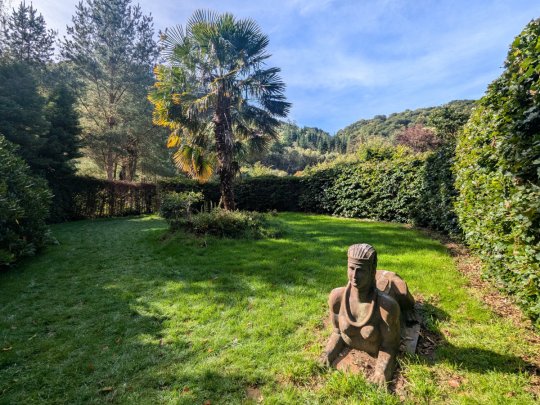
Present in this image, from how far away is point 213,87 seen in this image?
9.35 meters

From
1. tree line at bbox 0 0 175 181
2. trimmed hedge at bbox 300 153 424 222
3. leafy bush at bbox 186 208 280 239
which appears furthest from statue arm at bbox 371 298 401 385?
tree line at bbox 0 0 175 181

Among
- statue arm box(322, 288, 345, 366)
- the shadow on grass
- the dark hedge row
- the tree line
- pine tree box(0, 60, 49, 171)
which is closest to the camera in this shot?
the shadow on grass

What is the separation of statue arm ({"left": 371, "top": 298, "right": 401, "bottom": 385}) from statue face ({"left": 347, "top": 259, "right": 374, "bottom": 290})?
256 mm

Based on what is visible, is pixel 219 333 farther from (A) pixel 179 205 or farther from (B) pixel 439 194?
(A) pixel 179 205

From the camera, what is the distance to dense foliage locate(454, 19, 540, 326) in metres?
2.53

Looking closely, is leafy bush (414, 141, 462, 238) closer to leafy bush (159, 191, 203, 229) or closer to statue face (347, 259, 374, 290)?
statue face (347, 259, 374, 290)

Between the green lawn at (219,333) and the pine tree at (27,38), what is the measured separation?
21056mm

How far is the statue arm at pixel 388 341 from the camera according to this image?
2.35 m

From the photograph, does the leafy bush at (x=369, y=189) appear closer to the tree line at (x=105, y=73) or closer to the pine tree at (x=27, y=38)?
the tree line at (x=105, y=73)

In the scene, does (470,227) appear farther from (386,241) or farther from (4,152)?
(4,152)

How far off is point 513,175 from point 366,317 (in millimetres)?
2113

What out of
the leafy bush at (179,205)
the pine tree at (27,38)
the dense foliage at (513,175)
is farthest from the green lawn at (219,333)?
the pine tree at (27,38)

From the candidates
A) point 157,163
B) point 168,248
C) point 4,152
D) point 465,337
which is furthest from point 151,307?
point 157,163

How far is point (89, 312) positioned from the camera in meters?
3.94
